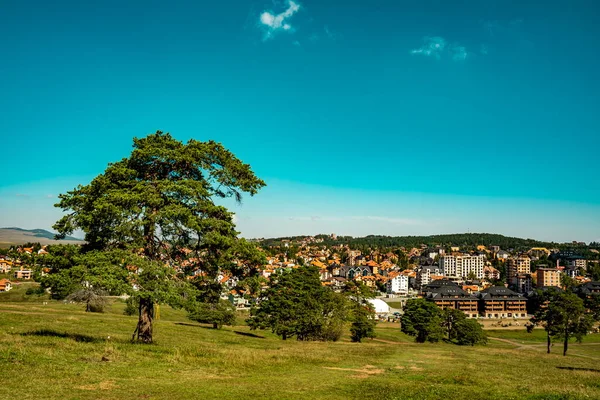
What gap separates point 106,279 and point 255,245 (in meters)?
8.39

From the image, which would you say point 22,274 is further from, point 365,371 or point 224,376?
point 365,371

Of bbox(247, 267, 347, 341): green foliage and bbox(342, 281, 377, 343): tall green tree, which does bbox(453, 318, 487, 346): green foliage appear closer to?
bbox(342, 281, 377, 343): tall green tree

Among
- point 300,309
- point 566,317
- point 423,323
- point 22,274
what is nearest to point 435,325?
point 423,323

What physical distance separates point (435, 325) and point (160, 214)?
6071 centimetres

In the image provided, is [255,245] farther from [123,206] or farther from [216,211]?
[123,206]

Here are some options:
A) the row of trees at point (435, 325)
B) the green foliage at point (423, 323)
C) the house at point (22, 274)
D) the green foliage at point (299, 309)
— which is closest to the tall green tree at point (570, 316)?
the row of trees at point (435, 325)

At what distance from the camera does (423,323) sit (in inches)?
2788

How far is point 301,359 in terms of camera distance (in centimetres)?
2378

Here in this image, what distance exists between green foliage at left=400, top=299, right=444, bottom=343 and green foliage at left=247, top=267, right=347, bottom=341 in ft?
75.4

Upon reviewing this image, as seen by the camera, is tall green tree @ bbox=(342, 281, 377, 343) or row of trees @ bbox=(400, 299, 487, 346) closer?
tall green tree @ bbox=(342, 281, 377, 343)

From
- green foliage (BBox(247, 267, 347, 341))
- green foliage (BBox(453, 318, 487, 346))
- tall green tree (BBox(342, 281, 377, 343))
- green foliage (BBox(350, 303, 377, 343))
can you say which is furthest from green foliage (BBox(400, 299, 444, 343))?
green foliage (BBox(247, 267, 347, 341))

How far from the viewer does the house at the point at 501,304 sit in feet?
547

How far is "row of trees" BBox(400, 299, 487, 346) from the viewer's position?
71250 millimetres

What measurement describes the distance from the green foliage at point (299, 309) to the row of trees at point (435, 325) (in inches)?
915
